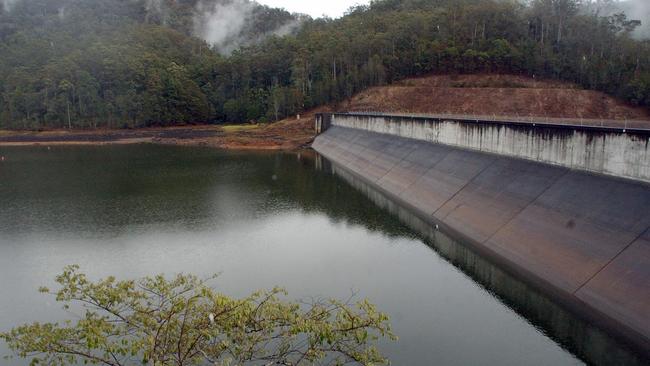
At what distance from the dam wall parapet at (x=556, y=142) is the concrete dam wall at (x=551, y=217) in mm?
111

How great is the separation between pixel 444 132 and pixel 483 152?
6960 mm

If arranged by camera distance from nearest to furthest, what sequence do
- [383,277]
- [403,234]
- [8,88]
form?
[383,277]
[403,234]
[8,88]

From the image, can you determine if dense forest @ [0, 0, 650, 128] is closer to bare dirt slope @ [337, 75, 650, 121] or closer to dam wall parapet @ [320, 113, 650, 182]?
bare dirt slope @ [337, 75, 650, 121]

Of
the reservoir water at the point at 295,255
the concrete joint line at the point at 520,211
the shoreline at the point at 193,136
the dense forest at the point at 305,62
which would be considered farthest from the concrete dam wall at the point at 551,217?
the dense forest at the point at 305,62

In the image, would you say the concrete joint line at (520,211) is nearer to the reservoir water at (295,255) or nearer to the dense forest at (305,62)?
the reservoir water at (295,255)

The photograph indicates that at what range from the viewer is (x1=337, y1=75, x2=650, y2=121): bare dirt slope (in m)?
66.8

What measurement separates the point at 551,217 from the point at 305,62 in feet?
270

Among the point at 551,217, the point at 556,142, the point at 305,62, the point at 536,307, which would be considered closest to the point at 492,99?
the point at 305,62

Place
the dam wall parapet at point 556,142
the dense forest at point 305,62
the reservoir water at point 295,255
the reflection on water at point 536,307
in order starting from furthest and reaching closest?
the dense forest at point 305,62 < the dam wall parapet at point 556,142 < the reservoir water at point 295,255 < the reflection on water at point 536,307

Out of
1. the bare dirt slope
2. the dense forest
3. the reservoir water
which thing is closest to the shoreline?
the dense forest

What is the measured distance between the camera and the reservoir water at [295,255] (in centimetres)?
1614

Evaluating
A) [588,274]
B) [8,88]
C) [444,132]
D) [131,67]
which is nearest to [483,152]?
[444,132]

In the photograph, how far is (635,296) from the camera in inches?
643

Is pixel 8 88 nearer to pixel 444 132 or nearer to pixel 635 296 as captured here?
pixel 444 132
